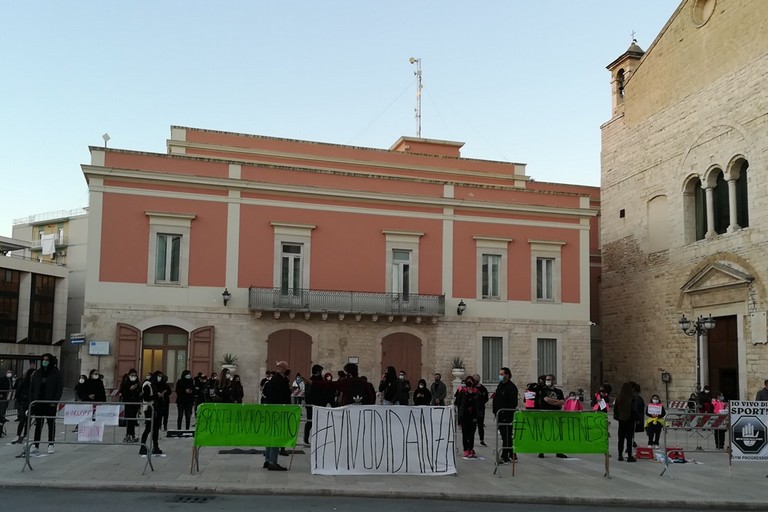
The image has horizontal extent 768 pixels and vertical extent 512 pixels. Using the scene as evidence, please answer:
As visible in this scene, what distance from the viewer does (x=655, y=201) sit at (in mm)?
32312

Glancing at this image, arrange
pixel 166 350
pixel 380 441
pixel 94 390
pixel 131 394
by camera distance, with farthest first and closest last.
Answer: pixel 166 350 < pixel 94 390 < pixel 131 394 < pixel 380 441

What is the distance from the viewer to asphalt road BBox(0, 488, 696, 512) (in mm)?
9391

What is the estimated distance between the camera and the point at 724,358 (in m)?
27.9

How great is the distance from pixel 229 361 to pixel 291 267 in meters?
3.99

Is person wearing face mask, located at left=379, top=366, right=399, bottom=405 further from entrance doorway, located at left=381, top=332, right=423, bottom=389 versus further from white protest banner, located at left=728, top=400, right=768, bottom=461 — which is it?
entrance doorway, located at left=381, top=332, right=423, bottom=389

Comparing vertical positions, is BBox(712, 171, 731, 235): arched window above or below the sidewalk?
above

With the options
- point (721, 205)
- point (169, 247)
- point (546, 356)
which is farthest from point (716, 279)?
point (169, 247)

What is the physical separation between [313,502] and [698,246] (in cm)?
2293

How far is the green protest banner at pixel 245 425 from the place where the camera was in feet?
39.9

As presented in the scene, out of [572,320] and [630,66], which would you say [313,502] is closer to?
[572,320]

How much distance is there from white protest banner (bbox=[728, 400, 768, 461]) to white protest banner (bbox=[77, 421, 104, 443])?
10.1 m

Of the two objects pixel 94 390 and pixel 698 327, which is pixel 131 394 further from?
pixel 698 327

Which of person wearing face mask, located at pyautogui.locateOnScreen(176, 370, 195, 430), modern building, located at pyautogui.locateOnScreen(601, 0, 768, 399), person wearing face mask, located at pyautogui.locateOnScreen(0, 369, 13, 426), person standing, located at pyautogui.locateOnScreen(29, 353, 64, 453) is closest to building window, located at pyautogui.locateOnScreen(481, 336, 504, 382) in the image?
modern building, located at pyautogui.locateOnScreen(601, 0, 768, 399)

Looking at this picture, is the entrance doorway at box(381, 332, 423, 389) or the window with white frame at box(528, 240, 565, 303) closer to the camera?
the entrance doorway at box(381, 332, 423, 389)
